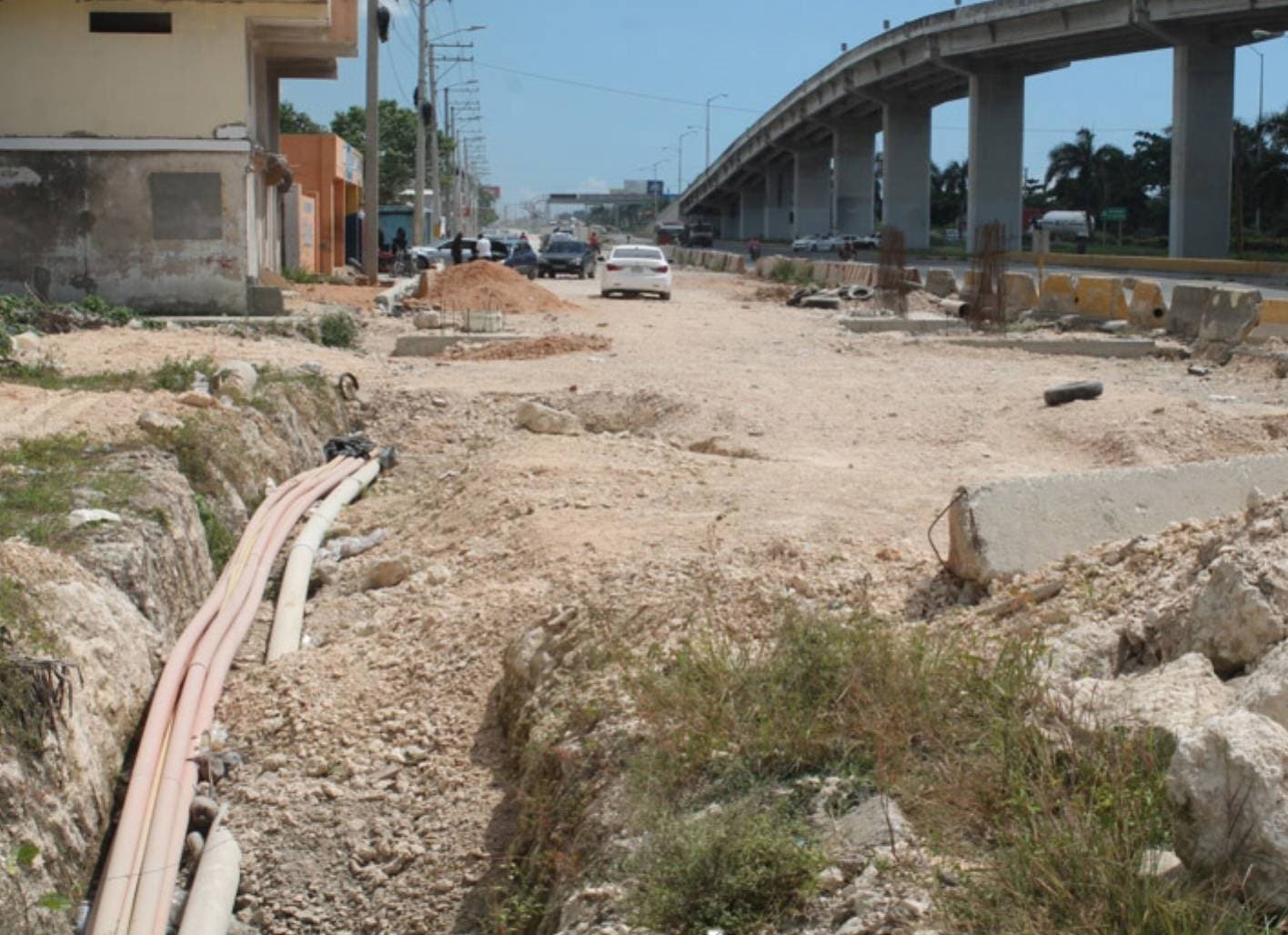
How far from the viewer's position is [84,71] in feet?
83.9

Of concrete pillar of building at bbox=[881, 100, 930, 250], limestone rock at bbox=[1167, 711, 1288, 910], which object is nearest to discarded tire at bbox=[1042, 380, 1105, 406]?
limestone rock at bbox=[1167, 711, 1288, 910]

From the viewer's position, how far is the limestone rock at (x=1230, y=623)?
546cm

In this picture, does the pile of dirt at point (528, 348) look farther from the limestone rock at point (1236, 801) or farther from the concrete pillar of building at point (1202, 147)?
the concrete pillar of building at point (1202, 147)

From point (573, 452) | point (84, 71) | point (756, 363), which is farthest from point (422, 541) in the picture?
point (84, 71)

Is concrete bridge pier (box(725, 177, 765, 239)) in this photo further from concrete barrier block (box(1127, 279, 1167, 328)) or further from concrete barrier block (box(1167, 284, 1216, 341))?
concrete barrier block (box(1167, 284, 1216, 341))

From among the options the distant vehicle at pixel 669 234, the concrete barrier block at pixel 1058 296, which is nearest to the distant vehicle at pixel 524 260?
the concrete barrier block at pixel 1058 296

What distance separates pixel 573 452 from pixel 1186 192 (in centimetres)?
4338

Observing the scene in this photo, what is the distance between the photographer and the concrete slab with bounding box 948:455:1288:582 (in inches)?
298

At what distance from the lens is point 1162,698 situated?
5152 mm

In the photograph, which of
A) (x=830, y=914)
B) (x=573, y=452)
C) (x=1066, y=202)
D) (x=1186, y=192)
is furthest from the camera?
(x=1066, y=202)

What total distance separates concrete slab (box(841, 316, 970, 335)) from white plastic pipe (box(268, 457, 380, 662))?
15.9m

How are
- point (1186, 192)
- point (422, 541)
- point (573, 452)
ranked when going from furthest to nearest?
point (1186, 192)
point (573, 452)
point (422, 541)

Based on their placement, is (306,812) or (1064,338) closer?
(306,812)

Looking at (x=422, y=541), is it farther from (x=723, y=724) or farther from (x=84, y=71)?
(x=84, y=71)
